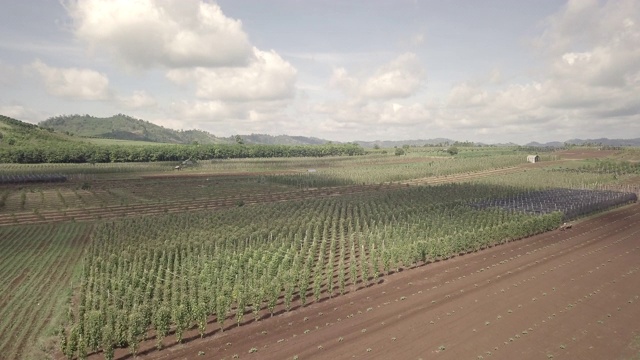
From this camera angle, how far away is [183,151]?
17962cm

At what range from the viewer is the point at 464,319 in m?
31.3

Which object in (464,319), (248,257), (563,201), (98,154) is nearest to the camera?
(464,319)

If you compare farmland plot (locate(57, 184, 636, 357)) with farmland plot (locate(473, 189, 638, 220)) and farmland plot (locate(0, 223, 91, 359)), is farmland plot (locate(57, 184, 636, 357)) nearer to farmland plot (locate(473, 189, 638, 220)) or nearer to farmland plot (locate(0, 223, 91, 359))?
farmland plot (locate(0, 223, 91, 359))

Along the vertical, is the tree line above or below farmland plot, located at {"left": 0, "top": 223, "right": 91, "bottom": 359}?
above

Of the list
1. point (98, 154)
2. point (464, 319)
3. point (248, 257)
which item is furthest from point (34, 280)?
point (98, 154)

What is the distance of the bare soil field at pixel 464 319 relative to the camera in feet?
88.1

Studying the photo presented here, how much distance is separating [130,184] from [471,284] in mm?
92281

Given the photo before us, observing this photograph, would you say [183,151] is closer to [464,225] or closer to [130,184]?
[130,184]

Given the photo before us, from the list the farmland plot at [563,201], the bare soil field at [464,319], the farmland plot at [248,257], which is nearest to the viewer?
the bare soil field at [464,319]

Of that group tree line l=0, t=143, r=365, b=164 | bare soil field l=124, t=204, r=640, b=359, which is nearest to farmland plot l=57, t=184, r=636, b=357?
bare soil field l=124, t=204, r=640, b=359

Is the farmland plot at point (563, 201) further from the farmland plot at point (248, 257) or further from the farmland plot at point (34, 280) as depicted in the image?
the farmland plot at point (34, 280)

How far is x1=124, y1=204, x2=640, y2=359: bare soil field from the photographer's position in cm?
2686

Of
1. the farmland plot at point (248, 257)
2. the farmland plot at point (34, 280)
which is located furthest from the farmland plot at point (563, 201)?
the farmland plot at point (34, 280)

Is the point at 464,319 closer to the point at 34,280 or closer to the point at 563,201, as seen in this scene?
the point at 34,280
